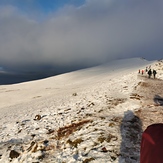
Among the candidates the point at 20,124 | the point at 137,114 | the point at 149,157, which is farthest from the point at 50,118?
the point at 149,157

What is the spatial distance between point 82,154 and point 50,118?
6969 millimetres

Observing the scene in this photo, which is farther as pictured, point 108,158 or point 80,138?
point 80,138

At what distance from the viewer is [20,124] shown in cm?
1396

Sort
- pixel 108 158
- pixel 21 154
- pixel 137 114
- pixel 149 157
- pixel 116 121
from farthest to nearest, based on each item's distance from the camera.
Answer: pixel 137 114
pixel 116 121
pixel 21 154
pixel 108 158
pixel 149 157

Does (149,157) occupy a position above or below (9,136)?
above

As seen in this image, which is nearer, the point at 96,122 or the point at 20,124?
the point at 96,122

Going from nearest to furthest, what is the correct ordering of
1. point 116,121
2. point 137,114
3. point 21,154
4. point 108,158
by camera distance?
point 108,158
point 21,154
point 116,121
point 137,114

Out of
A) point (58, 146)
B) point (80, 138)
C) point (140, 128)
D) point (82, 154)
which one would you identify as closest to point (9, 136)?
point (58, 146)

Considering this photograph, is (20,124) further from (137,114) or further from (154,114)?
(154,114)

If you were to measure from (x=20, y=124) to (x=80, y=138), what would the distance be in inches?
260

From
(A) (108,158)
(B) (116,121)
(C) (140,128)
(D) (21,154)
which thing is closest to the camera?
(A) (108,158)

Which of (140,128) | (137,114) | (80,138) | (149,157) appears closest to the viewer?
(149,157)

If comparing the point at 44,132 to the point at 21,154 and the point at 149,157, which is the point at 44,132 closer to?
the point at 21,154

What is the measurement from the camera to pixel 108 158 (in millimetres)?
7469
